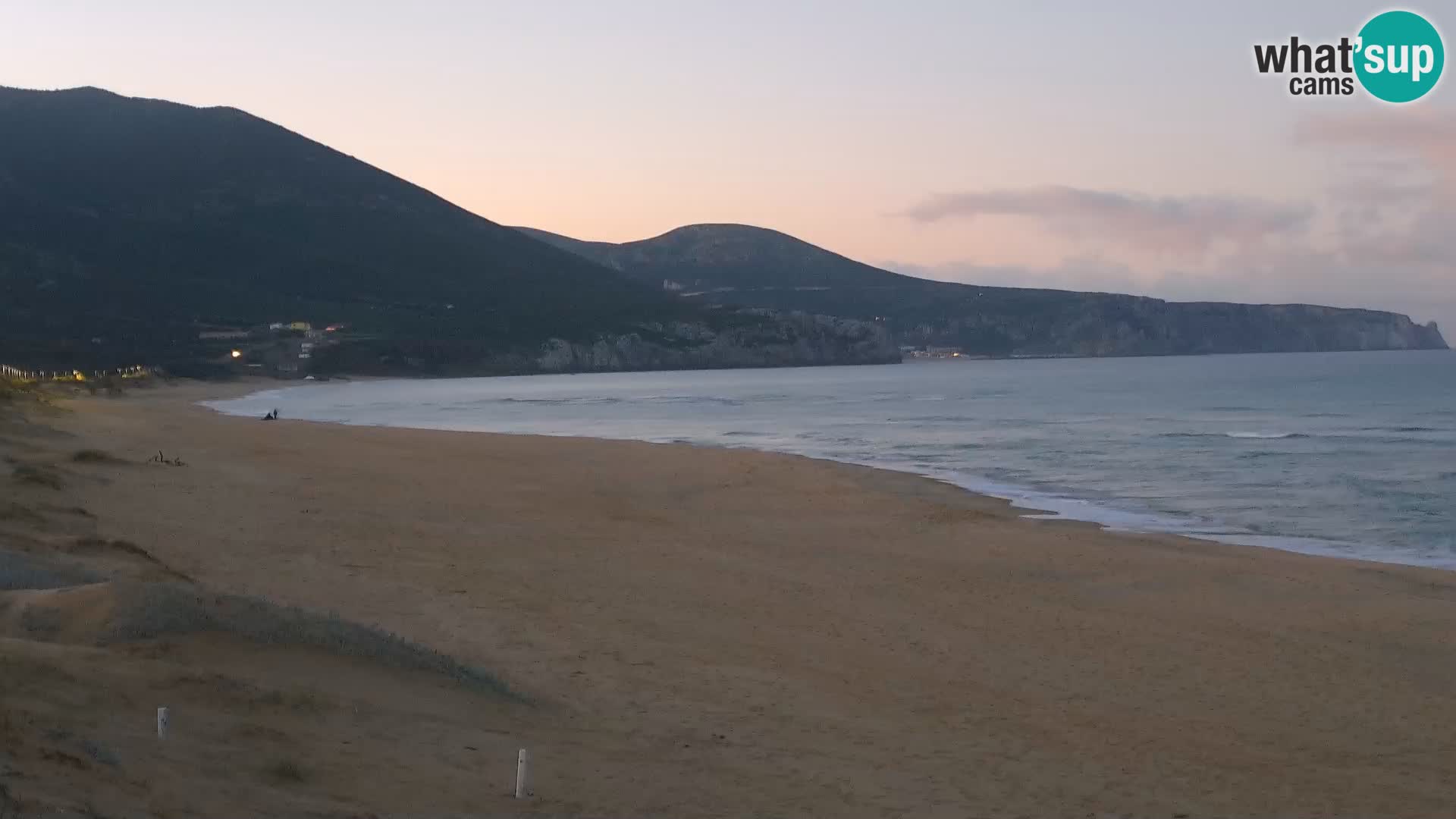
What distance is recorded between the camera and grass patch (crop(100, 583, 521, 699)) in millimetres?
8461

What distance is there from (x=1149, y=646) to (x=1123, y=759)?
4.12 m

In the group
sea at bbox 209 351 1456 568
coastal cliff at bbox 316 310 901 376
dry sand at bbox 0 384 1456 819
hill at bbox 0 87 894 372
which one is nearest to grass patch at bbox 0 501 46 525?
dry sand at bbox 0 384 1456 819

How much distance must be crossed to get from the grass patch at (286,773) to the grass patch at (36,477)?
13.4 m

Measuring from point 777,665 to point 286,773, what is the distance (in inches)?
218

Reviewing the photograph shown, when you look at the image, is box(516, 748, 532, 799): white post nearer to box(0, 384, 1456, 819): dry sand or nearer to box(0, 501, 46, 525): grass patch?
box(0, 384, 1456, 819): dry sand

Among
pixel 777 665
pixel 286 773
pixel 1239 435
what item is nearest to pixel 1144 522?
pixel 777 665

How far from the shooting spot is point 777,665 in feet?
36.8

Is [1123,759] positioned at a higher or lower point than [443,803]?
lower

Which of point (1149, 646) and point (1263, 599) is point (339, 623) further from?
point (1263, 599)

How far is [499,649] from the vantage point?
35.9ft

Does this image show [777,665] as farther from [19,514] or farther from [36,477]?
[36,477]

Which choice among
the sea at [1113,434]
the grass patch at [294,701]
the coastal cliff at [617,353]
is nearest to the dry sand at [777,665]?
the grass patch at [294,701]

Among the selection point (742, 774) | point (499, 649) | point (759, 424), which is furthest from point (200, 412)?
point (742, 774)

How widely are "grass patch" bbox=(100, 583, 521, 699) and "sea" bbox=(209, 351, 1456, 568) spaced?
1606 cm
